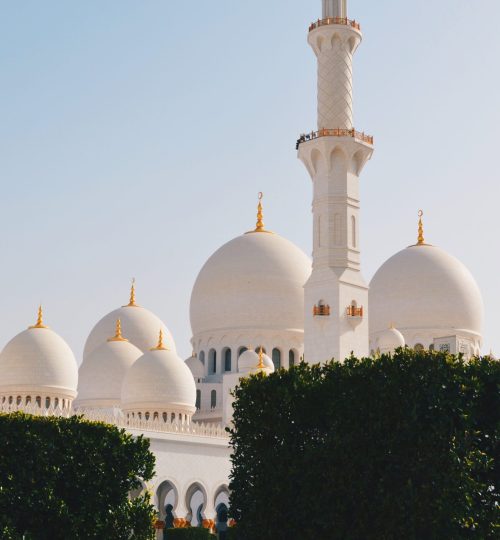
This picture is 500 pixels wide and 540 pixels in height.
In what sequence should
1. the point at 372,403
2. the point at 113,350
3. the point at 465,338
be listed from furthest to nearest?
the point at 465,338 < the point at 113,350 < the point at 372,403

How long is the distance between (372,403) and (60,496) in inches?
304

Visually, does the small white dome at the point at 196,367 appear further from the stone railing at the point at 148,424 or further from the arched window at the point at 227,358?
the stone railing at the point at 148,424

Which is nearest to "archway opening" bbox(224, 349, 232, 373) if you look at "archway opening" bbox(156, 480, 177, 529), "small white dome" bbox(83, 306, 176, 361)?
"small white dome" bbox(83, 306, 176, 361)

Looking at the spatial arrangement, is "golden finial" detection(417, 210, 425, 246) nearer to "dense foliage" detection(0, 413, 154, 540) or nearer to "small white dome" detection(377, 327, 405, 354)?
"small white dome" detection(377, 327, 405, 354)

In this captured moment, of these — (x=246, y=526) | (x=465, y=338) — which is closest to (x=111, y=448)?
(x=246, y=526)

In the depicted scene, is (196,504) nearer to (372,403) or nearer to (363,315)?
(363,315)

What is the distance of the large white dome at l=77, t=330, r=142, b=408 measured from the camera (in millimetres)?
52750

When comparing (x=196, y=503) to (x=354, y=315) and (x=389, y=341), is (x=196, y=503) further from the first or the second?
(x=389, y=341)

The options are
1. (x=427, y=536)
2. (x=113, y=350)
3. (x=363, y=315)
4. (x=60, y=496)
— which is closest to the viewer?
(x=427, y=536)

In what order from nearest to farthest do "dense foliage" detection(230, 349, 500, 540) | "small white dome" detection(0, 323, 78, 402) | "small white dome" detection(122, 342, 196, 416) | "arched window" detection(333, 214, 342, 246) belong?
"dense foliage" detection(230, 349, 500, 540) → "arched window" detection(333, 214, 342, 246) → "small white dome" detection(122, 342, 196, 416) → "small white dome" detection(0, 323, 78, 402)

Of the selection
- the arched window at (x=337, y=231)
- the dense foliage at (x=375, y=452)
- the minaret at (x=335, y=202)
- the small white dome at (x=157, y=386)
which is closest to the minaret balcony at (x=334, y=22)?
the minaret at (x=335, y=202)

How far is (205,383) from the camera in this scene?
5656cm

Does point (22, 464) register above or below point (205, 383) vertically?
below

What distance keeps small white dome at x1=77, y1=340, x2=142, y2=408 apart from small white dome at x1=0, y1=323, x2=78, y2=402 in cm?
182
